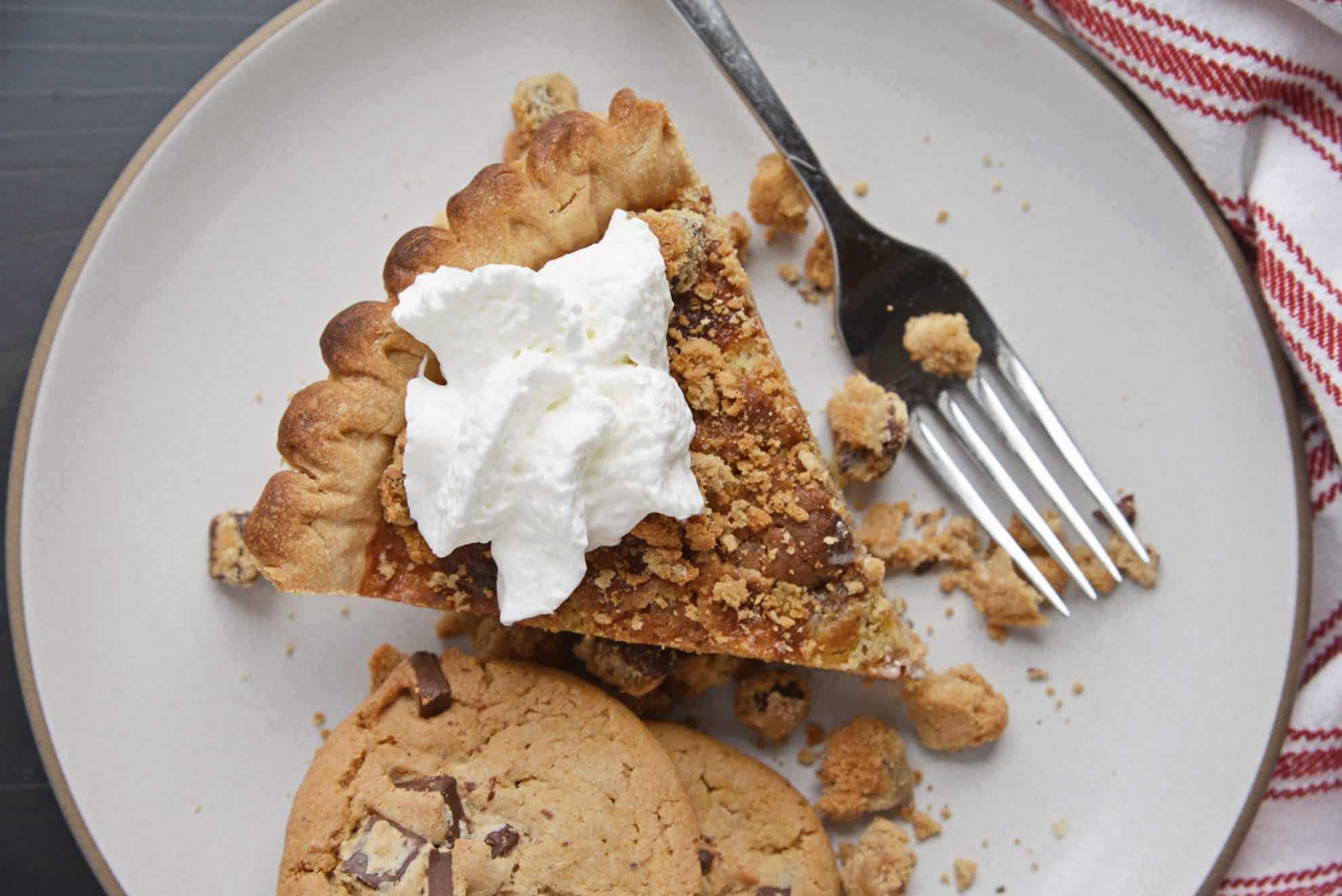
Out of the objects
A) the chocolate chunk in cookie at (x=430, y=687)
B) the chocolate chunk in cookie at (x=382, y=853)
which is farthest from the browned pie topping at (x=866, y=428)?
the chocolate chunk in cookie at (x=382, y=853)

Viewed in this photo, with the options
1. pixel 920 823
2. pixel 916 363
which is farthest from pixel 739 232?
pixel 920 823

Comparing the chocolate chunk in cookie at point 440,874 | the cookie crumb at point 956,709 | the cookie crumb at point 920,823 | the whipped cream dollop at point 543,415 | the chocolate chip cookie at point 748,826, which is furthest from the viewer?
the cookie crumb at point 920,823

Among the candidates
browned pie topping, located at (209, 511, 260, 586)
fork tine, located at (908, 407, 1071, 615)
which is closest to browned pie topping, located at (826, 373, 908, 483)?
fork tine, located at (908, 407, 1071, 615)

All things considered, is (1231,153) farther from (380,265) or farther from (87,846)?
(87,846)

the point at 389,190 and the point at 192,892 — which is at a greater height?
the point at 389,190

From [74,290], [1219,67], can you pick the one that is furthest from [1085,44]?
[74,290]

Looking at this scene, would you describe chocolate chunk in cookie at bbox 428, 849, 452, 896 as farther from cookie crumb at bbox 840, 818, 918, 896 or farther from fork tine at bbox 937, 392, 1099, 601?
fork tine at bbox 937, 392, 1099, 601

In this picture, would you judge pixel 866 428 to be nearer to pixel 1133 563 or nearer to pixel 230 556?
pixel 1133 563

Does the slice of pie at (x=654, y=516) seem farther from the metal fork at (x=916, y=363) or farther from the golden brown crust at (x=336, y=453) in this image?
the metal fork at (x=916, y=363)
